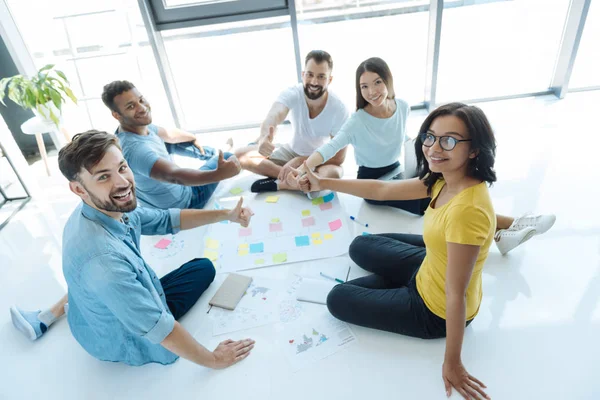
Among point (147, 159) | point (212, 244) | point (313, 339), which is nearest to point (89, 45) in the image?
point (147, 159)

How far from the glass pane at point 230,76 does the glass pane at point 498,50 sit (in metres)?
1.72

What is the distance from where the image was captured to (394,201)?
2457 mm

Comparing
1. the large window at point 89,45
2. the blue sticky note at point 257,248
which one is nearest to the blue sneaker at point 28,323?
the blue sticky note at point 257,248

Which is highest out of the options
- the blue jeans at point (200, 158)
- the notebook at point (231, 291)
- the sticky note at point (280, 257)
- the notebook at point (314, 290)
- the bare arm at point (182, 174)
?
the bare arm at point (182, 174)

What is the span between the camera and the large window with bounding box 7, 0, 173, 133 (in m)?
3.30

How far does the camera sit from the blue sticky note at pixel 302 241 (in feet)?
7.40

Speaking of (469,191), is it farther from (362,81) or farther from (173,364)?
(173,364)

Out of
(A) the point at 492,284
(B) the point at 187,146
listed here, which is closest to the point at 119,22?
(B) the point at 187,146

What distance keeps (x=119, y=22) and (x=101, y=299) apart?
2.95 metres

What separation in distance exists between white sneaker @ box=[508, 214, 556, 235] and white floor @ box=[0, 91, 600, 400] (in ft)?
0.53

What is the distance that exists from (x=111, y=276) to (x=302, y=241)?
1.20 m

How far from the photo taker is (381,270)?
1.87 meters

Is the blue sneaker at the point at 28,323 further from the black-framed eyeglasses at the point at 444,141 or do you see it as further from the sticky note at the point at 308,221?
the black-framed eyeglasses at the point at 444,141

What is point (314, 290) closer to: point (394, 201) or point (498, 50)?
point (394, 201)
